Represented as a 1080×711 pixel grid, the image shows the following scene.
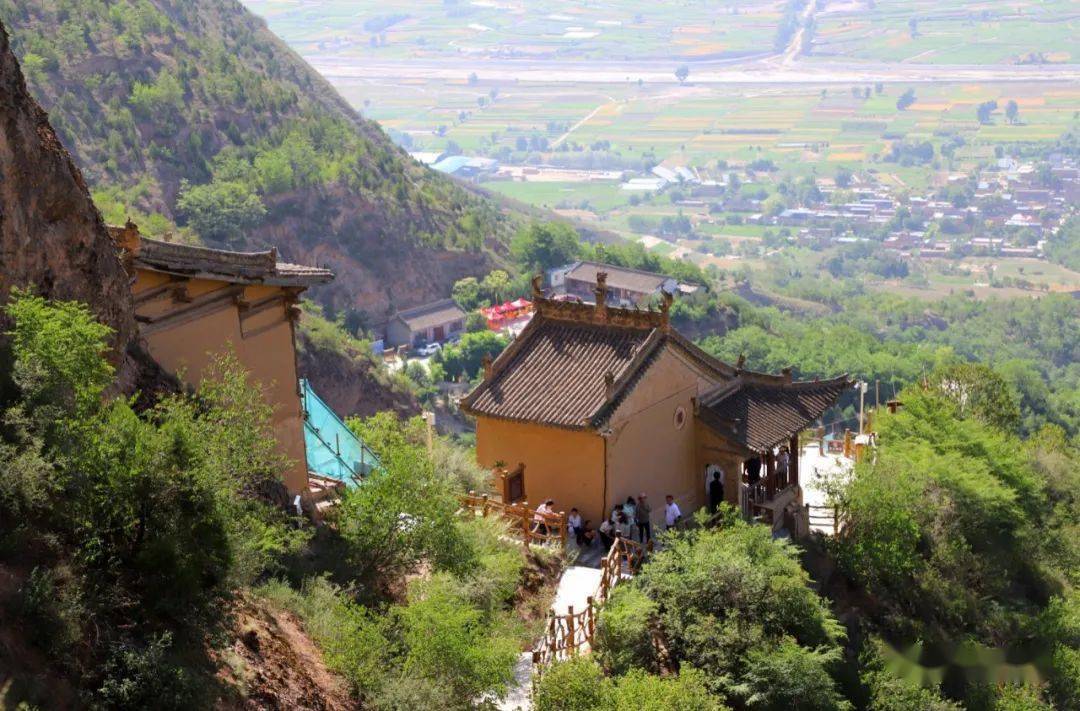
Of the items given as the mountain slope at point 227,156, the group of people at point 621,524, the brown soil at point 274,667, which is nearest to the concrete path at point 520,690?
the brown soil at point 274,667

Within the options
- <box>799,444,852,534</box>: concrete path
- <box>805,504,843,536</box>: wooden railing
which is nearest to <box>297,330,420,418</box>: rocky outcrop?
<box>799,444,852,534</box>: concrete path

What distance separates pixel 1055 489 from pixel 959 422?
171 inches

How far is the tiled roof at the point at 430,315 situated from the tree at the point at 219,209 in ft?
36.8

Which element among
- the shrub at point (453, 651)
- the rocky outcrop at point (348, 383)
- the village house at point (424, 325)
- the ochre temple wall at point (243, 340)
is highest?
the ochre temple wall at point (243, 340)

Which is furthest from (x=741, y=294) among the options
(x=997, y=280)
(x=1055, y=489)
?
(x=1055, y=489)

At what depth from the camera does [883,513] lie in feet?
94.1

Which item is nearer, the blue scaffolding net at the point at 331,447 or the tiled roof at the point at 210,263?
the tiled roof at the point at 210,263

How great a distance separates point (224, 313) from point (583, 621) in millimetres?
7261

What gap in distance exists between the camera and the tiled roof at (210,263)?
70.6ft

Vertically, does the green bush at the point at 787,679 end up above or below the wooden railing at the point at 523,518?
below

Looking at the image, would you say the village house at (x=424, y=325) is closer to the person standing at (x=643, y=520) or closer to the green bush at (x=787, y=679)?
the person standing at (x=643, y=520)

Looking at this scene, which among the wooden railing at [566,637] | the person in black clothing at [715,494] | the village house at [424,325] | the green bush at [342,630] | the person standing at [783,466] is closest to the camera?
the green bush at [342,630]

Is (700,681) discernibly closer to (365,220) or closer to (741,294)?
(365,220)

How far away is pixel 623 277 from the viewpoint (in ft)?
319
